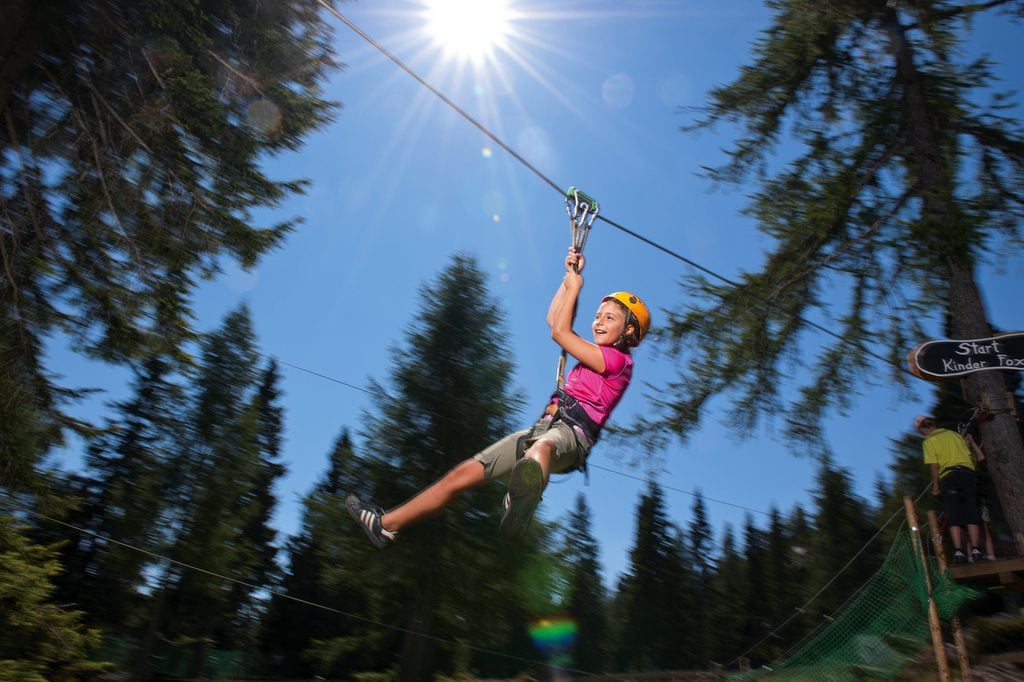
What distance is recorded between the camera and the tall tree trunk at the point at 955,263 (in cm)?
707

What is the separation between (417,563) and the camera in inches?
816

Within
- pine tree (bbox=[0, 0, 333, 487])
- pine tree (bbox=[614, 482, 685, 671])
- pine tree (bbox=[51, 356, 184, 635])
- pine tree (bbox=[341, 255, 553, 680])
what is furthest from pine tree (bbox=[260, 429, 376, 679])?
pine tree (bbox=[614, 482, 685, 671])

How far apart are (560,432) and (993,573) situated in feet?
17.0

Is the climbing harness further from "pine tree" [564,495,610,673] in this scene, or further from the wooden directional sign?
"pine tree" [564,495,610,673]

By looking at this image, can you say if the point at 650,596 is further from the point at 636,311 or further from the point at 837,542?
the point at 636,311

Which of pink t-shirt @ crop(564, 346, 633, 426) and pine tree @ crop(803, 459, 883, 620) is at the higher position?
pine tree @ crop(803, 459, 883, 620)

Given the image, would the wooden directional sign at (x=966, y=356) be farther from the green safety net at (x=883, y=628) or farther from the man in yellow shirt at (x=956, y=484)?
the green safety net at (x=883, y=628)

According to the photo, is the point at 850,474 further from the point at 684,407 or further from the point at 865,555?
the point at 684,407

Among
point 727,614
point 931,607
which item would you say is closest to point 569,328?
point 931,607

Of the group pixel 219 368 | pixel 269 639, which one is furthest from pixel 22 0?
pixel 269 639

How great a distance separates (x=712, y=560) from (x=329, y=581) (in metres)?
46.9

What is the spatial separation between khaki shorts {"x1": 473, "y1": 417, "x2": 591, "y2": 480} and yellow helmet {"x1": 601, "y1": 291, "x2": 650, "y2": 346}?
76cm

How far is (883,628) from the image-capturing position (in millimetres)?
7539

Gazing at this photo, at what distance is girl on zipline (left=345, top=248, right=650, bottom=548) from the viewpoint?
370cm
